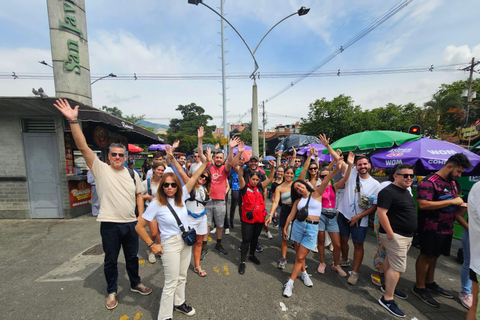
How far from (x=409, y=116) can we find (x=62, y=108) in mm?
33087

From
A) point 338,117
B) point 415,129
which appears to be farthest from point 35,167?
point 338,117

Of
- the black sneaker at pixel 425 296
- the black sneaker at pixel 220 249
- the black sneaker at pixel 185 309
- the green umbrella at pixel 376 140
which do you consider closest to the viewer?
the black sneaker at pixel 185 309

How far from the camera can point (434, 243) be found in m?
2.77

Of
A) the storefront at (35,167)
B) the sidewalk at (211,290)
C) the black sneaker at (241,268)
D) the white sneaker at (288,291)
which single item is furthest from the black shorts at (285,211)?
the storefront at (35,167)

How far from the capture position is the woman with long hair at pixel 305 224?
2.88 m

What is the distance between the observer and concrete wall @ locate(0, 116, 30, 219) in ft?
19.2

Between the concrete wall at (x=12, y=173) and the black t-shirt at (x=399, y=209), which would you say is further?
the concrete wall at (x=12, y=173)

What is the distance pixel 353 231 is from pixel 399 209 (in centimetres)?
88

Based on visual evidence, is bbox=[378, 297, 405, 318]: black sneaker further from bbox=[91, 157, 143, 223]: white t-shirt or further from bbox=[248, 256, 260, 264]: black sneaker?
bbox=[91, 157, 143, 223]: white t-shirt

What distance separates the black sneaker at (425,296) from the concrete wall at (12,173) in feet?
31.2

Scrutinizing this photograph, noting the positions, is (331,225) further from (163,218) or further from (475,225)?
(163,218)

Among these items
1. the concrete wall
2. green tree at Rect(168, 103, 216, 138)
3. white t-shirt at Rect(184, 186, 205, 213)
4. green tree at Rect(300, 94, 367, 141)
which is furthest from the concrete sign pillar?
green tree at Rect(168, 103, 216, 138)

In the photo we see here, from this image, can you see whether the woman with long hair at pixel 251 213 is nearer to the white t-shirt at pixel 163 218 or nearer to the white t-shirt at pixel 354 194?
the white t-shirt at pixel 354 194

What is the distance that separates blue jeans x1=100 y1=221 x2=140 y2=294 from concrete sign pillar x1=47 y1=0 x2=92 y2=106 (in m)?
7.33
